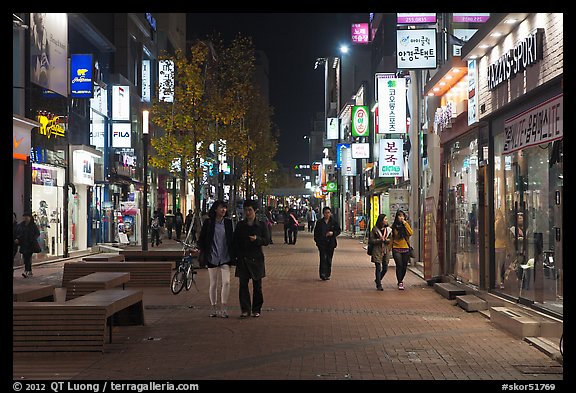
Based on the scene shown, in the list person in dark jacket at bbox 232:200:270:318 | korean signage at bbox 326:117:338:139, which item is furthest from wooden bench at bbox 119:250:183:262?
korean signage at bbox 326:117:338:139

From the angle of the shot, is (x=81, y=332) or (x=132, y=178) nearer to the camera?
(x=81, y=332)

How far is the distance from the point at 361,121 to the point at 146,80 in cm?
1597

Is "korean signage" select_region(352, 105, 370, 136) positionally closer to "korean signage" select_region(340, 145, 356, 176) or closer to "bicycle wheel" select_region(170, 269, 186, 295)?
"korean signage" select_region(340, 145, 356, 176)

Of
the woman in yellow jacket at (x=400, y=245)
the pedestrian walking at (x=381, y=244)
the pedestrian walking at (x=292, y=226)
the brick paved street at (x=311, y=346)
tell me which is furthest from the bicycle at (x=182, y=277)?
the pedestrian walking at (x=292, y=226)

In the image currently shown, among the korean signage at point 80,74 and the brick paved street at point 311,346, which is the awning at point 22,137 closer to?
the korean signage at point 80,74

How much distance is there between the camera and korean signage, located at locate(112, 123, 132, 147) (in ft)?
150

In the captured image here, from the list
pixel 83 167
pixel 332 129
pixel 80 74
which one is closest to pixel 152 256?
pixel 80 74

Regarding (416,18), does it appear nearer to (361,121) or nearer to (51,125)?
(51,125)

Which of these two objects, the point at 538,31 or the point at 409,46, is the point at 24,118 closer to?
the point at 409,46

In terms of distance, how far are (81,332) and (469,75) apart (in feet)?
33.7

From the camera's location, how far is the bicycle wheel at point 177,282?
17984 millimetres

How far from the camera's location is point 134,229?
43.1 m

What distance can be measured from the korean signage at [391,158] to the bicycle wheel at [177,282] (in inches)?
740
